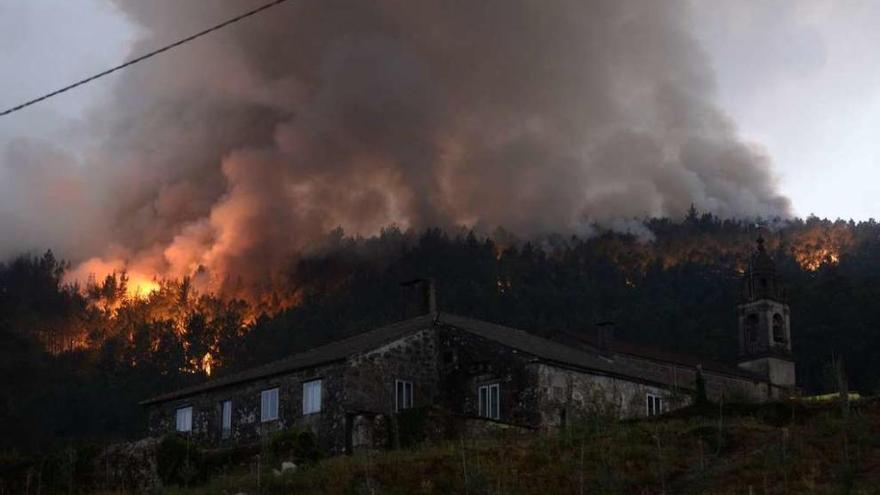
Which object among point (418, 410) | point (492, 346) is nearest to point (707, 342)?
point (492, 346)

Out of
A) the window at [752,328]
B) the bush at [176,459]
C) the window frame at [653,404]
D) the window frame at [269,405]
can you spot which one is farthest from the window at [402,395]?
the window at [752,328]

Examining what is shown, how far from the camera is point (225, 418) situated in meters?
46.9

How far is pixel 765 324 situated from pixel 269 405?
5675 cm

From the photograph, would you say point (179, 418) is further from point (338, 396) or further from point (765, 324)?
point (765, 324)

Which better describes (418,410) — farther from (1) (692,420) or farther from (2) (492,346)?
(1) (692,420)

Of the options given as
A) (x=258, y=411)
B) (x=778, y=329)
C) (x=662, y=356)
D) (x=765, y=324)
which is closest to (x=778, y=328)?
(x=778, y=329)

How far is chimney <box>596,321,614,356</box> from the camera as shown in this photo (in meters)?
75.2

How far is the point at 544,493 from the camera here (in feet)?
80.5

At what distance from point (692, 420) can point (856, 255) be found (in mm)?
119661

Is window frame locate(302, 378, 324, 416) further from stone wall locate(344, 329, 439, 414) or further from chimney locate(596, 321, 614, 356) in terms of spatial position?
chimney locate(596, 321, 614, 356)

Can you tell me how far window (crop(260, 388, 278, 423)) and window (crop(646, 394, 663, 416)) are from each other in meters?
14.9

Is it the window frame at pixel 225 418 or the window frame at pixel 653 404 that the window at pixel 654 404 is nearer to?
the window frame at pixel 653 404

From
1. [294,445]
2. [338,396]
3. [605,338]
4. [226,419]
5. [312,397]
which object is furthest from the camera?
[605,338]

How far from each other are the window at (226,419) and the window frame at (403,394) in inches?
279
